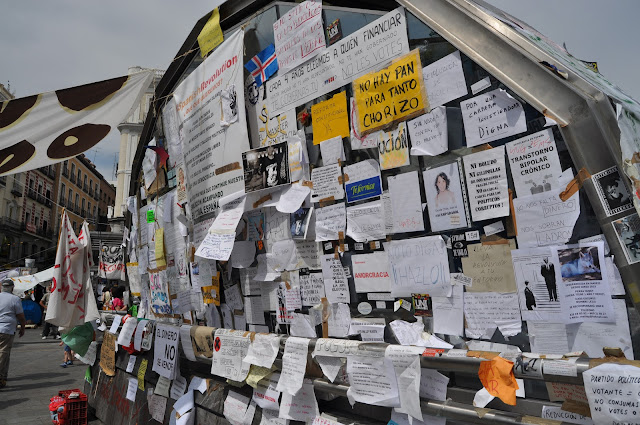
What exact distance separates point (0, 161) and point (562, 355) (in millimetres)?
5323

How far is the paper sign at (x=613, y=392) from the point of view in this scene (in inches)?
60.9

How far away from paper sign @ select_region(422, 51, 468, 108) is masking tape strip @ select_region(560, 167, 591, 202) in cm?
70

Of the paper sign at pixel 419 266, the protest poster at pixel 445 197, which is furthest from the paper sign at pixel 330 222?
the protest poster at pixel 445 197

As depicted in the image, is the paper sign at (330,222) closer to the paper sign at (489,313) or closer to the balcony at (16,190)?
the paper sign at (489,313)

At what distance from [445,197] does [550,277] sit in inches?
25.1

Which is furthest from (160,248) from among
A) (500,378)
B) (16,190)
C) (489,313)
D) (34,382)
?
(16,190)

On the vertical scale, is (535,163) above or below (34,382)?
above

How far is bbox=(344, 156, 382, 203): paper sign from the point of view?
9.11 ft

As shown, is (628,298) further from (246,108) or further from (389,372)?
(246,108)

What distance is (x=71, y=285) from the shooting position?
564 cm

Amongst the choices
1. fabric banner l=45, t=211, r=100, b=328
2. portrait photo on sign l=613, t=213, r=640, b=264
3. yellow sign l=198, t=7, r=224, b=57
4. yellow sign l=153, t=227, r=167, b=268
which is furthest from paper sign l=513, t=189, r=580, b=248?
fabric banner l=45, t=211, r=100, b=328

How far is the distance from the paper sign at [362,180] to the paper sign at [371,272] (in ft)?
1.19

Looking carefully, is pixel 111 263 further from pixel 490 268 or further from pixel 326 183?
pixel 490 268

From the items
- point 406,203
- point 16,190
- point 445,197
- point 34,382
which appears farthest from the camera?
point 16,190
